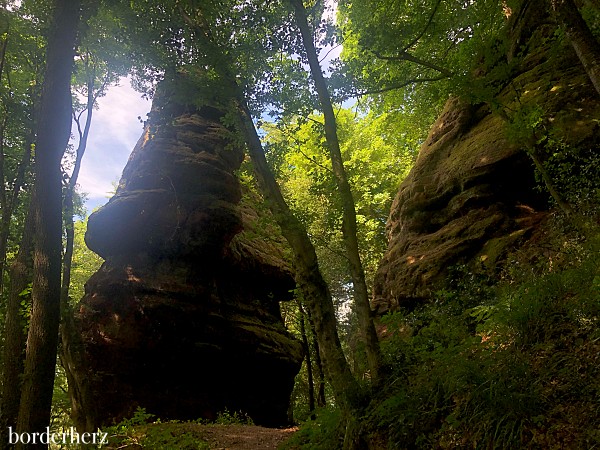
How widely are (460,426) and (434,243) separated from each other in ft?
22.5

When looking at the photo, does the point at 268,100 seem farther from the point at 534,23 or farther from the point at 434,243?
the point at 534,23

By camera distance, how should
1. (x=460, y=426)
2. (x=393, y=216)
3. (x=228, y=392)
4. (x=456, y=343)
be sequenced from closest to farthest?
(x=460, y=426) → (x=456, y=343) → (x=393, y=216) → (x=228, y=392)

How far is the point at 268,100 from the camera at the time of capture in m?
8.12

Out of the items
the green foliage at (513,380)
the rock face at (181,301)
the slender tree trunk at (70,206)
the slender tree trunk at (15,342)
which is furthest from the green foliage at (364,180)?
the green foliage at (513,380)

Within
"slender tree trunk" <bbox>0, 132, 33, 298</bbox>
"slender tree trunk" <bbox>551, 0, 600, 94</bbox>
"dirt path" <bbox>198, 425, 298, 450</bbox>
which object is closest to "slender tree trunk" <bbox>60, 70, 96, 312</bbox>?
"slender tree trunk" <bbox>0, 132, 33, 298</bbox>

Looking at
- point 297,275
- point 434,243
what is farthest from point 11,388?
point 434,243

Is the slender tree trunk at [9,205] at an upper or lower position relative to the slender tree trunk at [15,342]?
upper

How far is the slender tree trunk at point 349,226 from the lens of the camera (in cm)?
587

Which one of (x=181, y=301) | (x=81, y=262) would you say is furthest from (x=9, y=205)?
(x=81, y=262)

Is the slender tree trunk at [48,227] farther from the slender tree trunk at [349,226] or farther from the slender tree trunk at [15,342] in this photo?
the slender tree trunk at [349,226]

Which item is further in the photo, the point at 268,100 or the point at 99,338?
the point at 99,338

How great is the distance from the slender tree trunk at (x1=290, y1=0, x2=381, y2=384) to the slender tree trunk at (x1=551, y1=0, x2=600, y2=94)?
372cm

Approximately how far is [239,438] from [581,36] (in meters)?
10.4

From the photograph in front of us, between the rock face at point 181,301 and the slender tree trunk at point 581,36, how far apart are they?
1085cm
